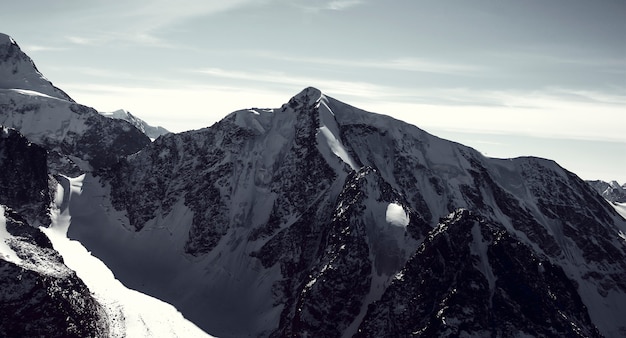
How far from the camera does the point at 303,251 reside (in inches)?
5901

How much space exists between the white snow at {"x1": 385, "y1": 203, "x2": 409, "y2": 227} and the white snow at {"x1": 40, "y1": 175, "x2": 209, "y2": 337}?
180 feet

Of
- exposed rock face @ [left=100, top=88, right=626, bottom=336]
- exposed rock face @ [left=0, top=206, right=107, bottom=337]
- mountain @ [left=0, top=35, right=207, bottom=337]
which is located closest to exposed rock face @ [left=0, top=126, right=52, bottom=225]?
mountain @ [left=0, top=35, right=207, bottom=337]

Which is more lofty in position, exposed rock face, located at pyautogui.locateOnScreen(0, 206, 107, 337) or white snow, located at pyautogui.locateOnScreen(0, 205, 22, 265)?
white snow, located at pyautogui.locateOnScreen(0, 205, 22, 265)

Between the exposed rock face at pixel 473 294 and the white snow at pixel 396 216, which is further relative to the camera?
the white snow at pixel 396 216

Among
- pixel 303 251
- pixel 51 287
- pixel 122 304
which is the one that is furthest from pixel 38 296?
pixel 303 251

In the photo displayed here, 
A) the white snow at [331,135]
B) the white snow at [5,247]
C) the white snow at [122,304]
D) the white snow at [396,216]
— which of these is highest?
the white snow at [331,135]

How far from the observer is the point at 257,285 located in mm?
153750

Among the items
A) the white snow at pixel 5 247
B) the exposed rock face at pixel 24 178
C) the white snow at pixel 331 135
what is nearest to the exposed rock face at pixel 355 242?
the white snow at pixel 331 135

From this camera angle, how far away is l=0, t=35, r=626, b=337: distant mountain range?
10288 cm

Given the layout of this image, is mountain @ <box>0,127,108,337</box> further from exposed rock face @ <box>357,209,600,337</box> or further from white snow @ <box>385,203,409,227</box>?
white snow @ <box>385,203,409,227</box>

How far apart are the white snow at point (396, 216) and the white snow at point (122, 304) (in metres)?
54.9

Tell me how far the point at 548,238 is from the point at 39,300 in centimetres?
16577

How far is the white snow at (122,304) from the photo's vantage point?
122812 millimetres

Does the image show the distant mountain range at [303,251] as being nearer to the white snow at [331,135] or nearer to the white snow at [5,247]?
the white snow at [5,247]
